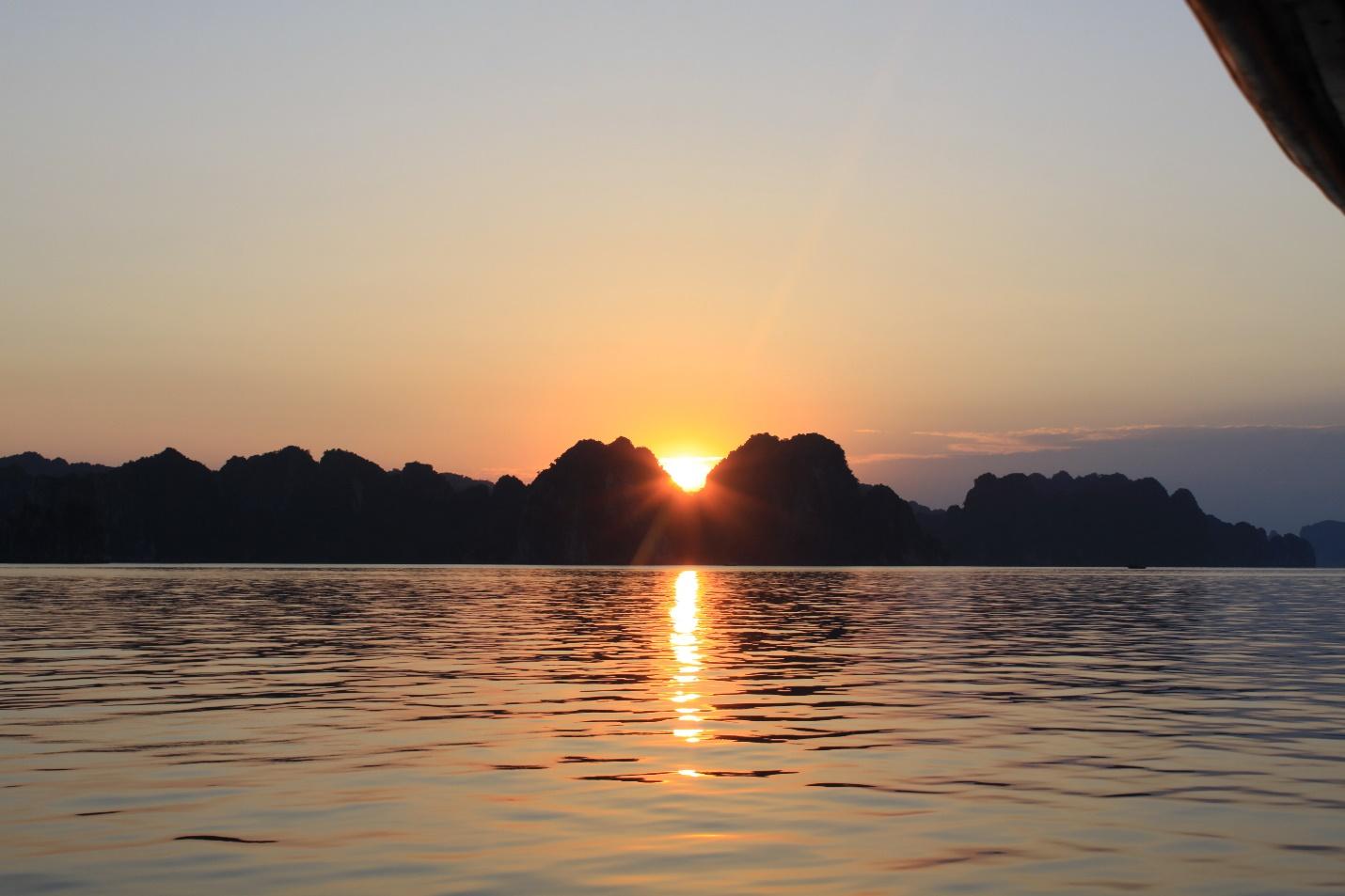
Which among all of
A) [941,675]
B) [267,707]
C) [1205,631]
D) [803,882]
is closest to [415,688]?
[267,707]

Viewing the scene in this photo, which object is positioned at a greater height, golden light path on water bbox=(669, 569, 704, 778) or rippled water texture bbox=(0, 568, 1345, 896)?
rippled water texture bbox=(0, 568, 1345, 896)

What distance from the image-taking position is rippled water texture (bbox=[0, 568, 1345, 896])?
42.4ft

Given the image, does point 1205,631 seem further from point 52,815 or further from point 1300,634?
point 52,815

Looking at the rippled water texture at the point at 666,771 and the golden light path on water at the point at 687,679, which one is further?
the golden light path on water at the point at 687,679

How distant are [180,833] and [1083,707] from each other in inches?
731

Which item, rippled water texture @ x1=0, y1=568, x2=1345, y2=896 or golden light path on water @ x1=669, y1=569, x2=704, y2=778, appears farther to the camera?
golden light path on water @ x1=669, y1=569, x2=704, y2=778

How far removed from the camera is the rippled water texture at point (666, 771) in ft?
42.4

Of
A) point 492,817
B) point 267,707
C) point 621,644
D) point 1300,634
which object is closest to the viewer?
point 492,817

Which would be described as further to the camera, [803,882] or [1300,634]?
[1300,634]

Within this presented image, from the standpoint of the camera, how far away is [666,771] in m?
18.8

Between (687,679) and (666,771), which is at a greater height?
(666,771)

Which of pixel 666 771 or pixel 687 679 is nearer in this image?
pixel 666 771

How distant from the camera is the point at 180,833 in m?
14.4

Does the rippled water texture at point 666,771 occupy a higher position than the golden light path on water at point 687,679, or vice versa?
the rippled water texture at point 666,771
